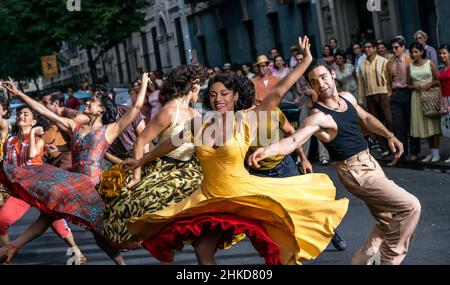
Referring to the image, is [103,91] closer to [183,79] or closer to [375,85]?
[183,79]

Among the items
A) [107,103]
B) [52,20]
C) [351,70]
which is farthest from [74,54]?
[107,103]

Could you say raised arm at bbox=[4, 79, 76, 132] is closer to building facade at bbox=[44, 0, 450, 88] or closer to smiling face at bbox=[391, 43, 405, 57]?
smiling face at bbox=[391, 43, 405, 57]

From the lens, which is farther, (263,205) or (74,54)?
(74,54)

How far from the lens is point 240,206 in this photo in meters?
6.57

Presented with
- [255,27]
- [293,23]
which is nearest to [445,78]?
[293,23]

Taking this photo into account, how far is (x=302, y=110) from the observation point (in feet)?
56.7

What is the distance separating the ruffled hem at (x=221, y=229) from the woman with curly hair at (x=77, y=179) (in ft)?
5.46

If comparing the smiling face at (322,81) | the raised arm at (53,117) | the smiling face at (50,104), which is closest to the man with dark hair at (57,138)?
the smiling face at (50,104)

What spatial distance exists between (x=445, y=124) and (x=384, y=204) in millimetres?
7856

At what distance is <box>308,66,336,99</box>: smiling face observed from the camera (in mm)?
7352

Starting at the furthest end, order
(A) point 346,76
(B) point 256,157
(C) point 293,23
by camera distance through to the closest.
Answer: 1. (C) point 293,23
2. (A) point 346,76
3. (B) point 256,157
